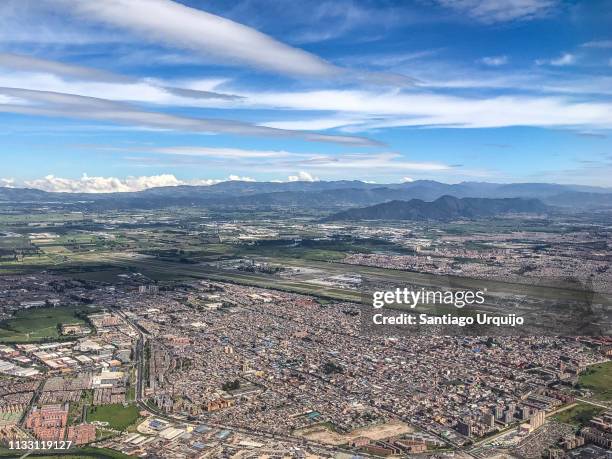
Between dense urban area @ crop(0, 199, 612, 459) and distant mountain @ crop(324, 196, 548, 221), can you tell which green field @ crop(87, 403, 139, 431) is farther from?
distant mountain @ crop(324, 196, 548, 221)

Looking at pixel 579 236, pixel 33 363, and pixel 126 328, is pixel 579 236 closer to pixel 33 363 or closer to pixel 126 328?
pixel 126 328

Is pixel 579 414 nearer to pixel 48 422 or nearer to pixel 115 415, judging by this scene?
pixel 115 415

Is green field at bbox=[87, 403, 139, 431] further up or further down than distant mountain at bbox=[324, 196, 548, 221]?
further down

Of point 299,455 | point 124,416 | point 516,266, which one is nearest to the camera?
point 299,455

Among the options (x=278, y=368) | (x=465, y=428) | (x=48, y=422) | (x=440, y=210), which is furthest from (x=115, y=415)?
(x=440, y=210)

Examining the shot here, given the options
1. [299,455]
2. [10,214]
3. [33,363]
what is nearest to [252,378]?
[299,455]

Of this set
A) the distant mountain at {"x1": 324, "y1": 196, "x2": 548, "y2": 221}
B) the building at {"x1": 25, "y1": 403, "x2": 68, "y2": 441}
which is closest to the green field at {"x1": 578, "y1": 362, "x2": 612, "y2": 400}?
the building at {"x1": 25, "y1": 403, "x2": 68, "y2": 441}

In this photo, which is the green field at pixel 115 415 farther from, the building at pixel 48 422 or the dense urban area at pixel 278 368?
the building at pixel 48 422
